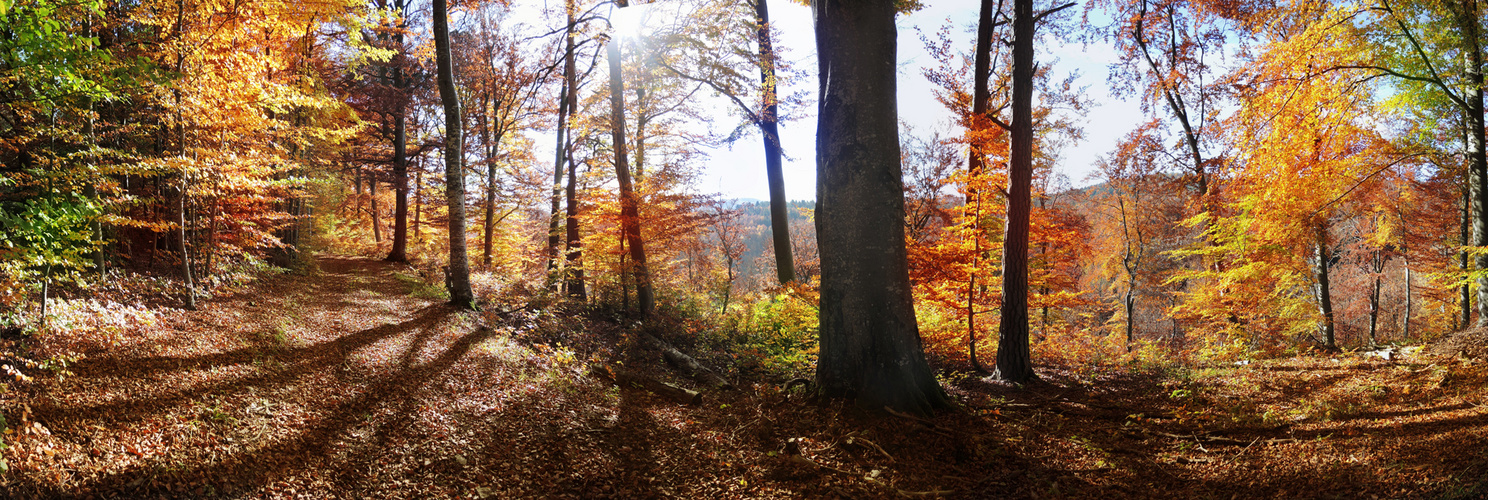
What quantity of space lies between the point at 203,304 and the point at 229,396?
390 centimetres

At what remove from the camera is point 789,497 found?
3.35 m

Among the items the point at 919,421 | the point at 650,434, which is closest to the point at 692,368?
the point at 650,434

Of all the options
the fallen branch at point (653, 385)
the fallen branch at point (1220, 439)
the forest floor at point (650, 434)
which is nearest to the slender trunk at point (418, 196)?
the forest floor at point (650, 434)

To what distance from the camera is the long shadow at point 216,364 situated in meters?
3.53

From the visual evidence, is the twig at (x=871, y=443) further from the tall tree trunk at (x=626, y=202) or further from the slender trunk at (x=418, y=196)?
the slender trunk at (x=418, y=196)

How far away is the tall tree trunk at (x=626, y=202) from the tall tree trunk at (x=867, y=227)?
697 centimetres

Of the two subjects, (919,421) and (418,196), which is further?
(418,196)

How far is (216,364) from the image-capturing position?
4820 mm

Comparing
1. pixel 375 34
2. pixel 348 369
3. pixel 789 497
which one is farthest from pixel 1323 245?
pixel 375 34

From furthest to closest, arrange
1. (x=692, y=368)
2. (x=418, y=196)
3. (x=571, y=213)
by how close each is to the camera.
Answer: (x=418, y=196) → (x=571, y=213) → (x=692, y=368)

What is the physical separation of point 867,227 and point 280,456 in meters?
4.58

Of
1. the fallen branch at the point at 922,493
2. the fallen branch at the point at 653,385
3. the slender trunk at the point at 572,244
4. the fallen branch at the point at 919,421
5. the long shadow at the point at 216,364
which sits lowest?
the fallen branch at the point at 653,385

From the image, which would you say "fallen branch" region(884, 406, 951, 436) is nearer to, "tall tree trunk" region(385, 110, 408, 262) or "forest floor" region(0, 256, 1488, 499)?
"forest floor" region(0, 256, 1488, 499)

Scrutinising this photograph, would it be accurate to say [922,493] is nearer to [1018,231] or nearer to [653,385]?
[653,385]
